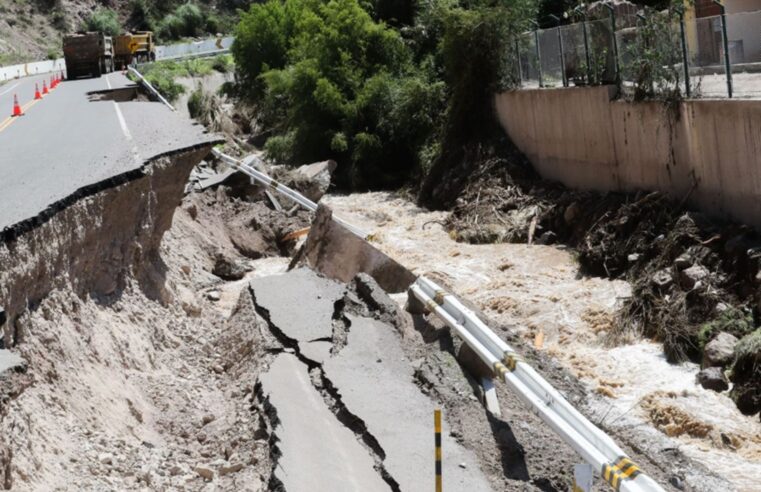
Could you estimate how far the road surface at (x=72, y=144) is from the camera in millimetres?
12609

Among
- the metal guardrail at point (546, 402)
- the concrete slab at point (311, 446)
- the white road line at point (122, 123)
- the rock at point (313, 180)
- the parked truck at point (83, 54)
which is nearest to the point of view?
the metal guardrail at point (546, 402)

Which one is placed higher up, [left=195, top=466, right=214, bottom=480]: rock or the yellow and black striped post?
the yellow and black striped post

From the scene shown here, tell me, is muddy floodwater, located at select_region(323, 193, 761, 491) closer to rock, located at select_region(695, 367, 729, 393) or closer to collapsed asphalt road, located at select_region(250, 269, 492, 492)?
rock, located at select_region(695, 367, 729, 393)

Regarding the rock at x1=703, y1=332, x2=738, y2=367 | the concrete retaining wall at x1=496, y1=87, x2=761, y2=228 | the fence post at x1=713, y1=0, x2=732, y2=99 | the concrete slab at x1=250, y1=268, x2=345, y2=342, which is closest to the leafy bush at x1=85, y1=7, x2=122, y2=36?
the concrete retaining wall at x1=496, y1=87, x2=761, y2=228

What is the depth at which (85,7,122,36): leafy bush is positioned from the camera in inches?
3207

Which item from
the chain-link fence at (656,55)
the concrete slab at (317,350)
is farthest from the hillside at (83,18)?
the concrete slab at (317,350)

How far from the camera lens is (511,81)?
89.4 feet

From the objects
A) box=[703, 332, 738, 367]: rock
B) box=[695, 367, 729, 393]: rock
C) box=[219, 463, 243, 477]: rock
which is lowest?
box=[695, 367, 729, 393]: rock

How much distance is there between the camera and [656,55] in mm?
19844

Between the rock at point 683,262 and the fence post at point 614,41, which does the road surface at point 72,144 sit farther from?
the fence post at point 614,41

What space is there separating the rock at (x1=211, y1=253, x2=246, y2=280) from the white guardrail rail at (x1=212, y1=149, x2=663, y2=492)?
8.01m

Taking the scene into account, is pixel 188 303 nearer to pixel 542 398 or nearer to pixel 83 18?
pixel 542 398

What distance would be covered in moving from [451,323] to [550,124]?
14.3 meters

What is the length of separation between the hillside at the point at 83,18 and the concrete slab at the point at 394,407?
234 feet
